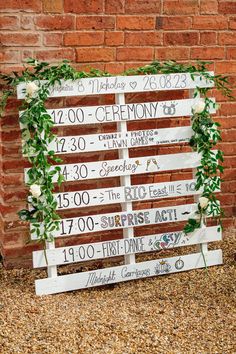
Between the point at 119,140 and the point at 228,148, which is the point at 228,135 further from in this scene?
the point at 119,140

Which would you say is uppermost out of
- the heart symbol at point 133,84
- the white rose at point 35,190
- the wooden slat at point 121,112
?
the heart symbol at point 133,84

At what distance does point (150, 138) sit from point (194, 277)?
2.83 feet

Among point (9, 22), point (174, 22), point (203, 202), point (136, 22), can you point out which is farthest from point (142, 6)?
point (203, 202)

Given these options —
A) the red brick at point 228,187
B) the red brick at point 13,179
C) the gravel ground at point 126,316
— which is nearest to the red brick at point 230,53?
the red brick at point 228,187

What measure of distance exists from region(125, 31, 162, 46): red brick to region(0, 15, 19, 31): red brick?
66 cm

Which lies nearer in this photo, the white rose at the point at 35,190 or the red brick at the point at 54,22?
the white rose at the point at 35,190

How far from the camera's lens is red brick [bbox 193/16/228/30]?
12.3 feet

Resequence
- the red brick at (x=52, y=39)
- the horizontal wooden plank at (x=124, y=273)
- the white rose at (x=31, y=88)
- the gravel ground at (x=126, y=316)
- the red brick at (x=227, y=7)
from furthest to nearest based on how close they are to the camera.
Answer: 1. the red brick at (x=227, y=7)
2. the red brick at (x=52, y=39)
3. the horizontal wooden plank at (x=124, y=273)
4. the white rose at (x=31, y=88)
5. the gravel ground at (x=126, y=316)

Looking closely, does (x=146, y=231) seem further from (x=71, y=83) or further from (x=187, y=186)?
(x=71, y=83)

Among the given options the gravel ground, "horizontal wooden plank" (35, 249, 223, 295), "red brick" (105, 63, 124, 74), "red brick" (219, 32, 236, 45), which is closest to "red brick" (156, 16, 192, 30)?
"red brick" (219, 32, 236, 45)

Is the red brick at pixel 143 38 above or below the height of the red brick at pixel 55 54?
above

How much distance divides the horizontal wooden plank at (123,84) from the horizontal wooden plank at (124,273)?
3.33ft

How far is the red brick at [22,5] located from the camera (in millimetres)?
3349

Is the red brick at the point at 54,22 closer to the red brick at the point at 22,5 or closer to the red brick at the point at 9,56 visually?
the red brick at the point at 22,5
